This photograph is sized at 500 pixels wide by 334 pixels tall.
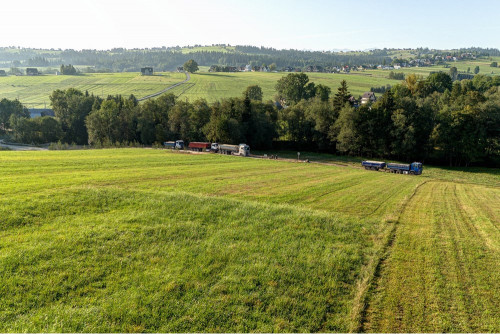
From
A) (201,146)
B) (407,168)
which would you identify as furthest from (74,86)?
(407,168)

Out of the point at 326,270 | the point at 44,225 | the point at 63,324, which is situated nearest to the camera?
the point at 63,324

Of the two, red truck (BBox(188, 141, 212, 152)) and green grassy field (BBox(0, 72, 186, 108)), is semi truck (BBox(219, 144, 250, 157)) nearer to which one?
red truck (BBox(188, 141, 212, 152))

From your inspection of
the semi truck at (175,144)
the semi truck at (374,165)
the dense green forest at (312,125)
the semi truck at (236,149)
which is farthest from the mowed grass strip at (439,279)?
the semi truck at (175,144)

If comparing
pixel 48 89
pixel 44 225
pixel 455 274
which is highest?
pixel 48 89

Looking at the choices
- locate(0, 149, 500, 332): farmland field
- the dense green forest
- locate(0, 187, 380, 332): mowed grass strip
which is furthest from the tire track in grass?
the dense green forest

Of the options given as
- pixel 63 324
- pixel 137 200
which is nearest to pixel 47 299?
pixel 63 324

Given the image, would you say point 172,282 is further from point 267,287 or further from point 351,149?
point 351,149
